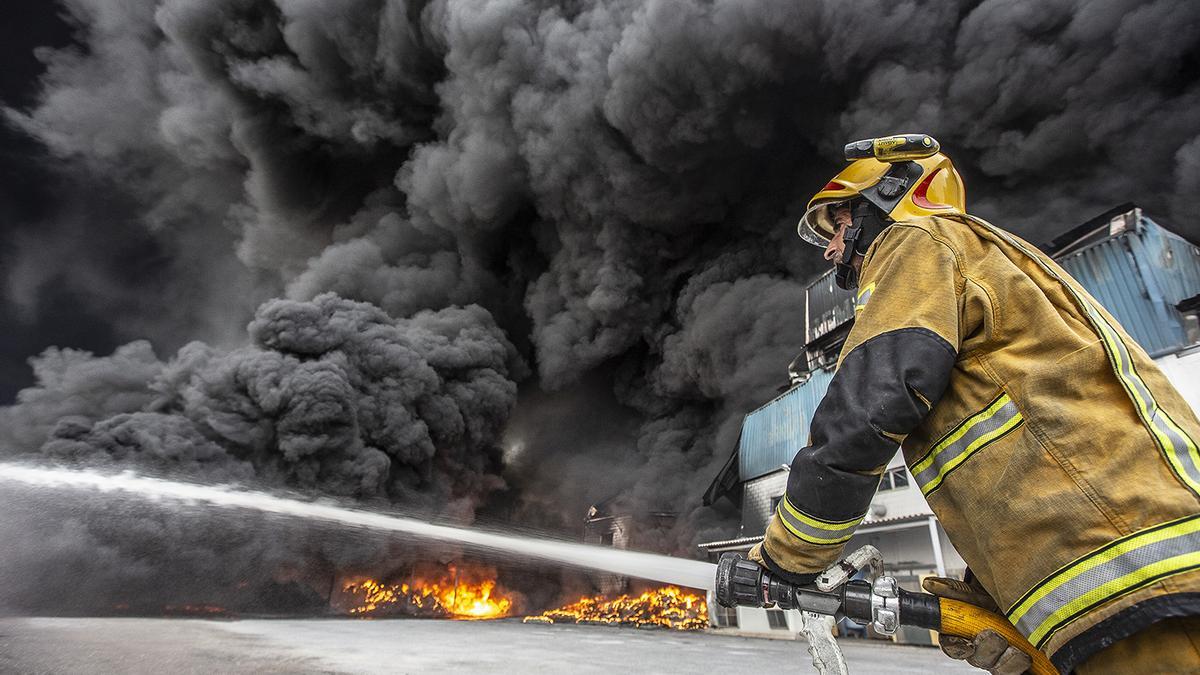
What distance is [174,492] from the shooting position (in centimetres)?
1827

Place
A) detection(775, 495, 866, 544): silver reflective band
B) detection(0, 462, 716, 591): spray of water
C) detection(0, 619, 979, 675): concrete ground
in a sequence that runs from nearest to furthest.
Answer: detection(775, 495, 866, 544): silver reflective band
detection(0, 619, 979, 675): concrete ground
detection(0, 462, 716, 591): spray of water

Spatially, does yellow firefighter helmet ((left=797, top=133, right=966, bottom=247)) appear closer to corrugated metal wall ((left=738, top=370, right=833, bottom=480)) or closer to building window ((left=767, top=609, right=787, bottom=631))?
building window ((left=767, top=609, right=787, bottom=631))

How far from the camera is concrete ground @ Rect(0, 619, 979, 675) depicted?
4715mm

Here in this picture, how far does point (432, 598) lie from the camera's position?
78.5 feet

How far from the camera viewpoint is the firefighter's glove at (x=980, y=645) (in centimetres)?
141

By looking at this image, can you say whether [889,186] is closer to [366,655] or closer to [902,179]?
[902,179]

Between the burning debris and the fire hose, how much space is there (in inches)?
914

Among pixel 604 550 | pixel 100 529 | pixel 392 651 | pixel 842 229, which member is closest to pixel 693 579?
pixel 842 229

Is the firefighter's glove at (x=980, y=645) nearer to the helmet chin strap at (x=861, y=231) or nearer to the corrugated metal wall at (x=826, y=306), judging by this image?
the helmet chin strap at (x=861, y=231)

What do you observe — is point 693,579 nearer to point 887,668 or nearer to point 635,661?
point 635,661

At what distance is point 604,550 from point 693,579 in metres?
5.57

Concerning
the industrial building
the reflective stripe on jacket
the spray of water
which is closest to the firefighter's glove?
the reflective stripe on jacket

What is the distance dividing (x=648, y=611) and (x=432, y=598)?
9812 mm

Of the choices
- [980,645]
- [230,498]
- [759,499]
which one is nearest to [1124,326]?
[759,499]
